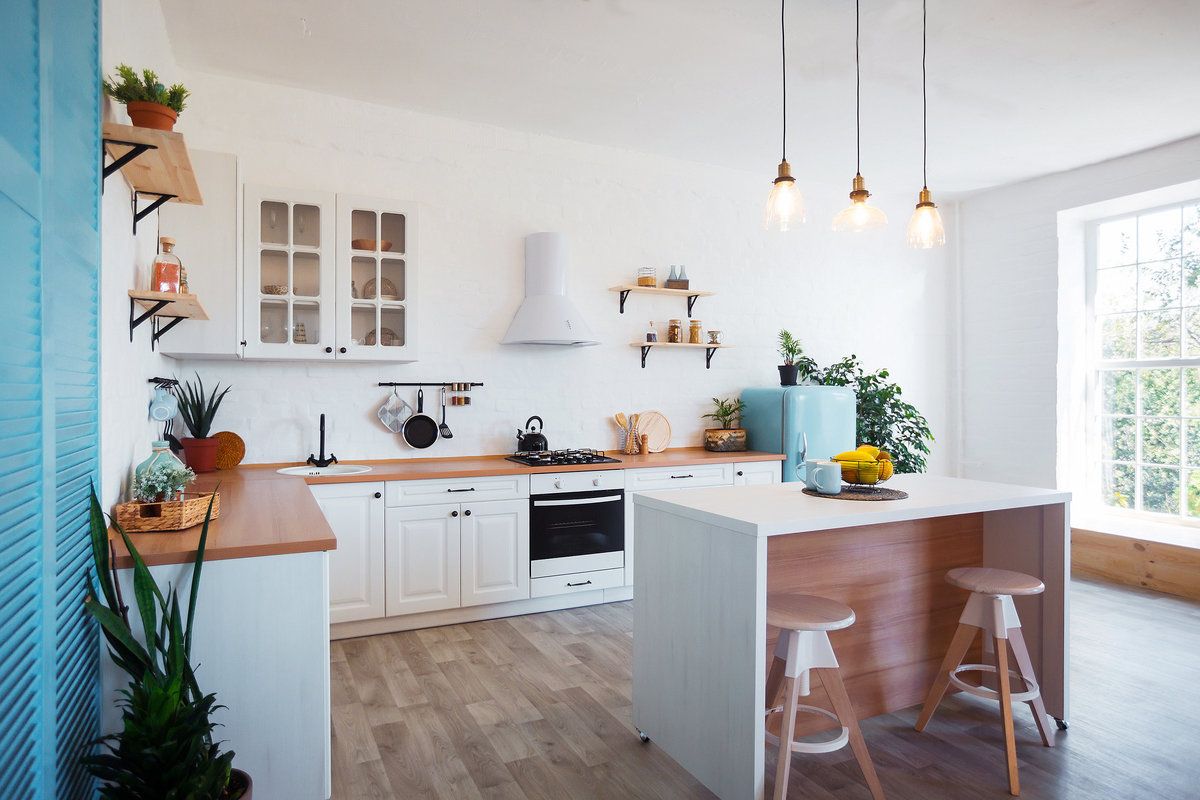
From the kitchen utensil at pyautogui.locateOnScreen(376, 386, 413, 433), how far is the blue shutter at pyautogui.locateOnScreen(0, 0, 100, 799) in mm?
2296

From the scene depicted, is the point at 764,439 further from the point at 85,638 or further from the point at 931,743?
Result: the point at 85,638

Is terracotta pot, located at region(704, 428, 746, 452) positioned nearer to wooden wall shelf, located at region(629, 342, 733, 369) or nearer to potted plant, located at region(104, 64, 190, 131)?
wooden wall shelf, located at region(629, 342, 733, 369)

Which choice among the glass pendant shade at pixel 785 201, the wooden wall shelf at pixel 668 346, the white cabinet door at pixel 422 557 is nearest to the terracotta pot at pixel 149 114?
the glass pendant shade at pixel 785 201

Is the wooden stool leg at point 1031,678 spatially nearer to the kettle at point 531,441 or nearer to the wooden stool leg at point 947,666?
the wooden stool leg at point 947,666

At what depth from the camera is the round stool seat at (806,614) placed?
6.64ft

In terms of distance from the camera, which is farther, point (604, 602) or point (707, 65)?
point (604, 602)

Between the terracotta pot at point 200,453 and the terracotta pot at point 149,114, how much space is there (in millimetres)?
1758

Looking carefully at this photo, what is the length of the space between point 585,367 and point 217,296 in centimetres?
219

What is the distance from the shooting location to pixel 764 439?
16.1ft

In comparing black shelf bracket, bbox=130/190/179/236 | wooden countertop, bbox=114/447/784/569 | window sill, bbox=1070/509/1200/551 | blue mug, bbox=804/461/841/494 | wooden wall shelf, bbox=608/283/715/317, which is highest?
wooden wall shelf, bbox=608/283/715/317

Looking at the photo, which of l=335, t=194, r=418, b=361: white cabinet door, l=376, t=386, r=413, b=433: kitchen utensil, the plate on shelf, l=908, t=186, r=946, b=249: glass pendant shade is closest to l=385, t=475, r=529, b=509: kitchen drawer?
l=376, t=386, r=413, b=433: kitchen utensil

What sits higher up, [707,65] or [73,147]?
[707,65]

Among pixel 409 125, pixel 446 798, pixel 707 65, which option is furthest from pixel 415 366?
pixel 446 798

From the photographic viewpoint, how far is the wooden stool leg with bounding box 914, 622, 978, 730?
252 centimetres
